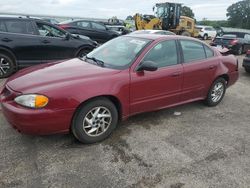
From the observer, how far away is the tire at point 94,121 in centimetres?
360

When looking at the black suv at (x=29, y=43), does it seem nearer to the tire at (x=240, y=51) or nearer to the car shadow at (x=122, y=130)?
the car shadow at (x=122, y=130)

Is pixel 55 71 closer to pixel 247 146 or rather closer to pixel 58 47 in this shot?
pixel 247 146

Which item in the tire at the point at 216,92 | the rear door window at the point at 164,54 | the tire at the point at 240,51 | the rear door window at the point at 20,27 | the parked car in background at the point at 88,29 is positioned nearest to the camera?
the rear door window at the point at 164,54

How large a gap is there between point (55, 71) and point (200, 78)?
2681mm

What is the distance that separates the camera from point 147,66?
3986mm

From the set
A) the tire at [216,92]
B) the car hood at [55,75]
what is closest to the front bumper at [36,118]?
the car hood at [55,75]

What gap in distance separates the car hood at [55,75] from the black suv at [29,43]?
338cm

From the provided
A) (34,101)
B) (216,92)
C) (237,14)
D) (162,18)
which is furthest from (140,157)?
(237,14)

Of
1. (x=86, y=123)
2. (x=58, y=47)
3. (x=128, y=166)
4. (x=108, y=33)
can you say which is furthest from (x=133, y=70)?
(x=108, y=33)

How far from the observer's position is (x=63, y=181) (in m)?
3.00

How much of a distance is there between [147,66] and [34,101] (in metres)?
1.68

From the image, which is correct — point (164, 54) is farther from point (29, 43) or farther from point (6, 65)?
point (6, 65)

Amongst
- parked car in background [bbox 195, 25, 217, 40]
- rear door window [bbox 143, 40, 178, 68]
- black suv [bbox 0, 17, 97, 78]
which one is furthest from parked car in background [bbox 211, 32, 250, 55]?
parked car in background [bbox 195, 25, 217, 40]

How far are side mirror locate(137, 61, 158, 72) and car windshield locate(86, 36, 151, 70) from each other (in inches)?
7.2
